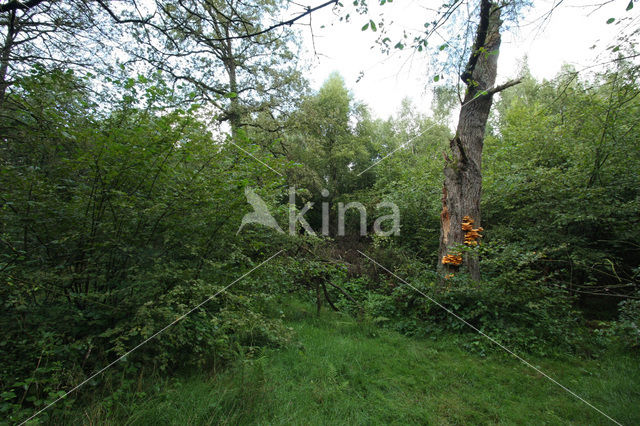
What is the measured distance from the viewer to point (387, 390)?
9.45ft

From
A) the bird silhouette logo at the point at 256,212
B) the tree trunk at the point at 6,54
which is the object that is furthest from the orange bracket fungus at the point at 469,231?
the tree trunk at the point at 6,54

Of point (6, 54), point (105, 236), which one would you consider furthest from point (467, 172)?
point (6, 54)

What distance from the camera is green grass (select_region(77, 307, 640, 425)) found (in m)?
2.13

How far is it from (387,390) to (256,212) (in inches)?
93.9

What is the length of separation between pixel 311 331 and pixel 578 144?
713 centimetres

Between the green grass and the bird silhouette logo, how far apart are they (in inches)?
58.3

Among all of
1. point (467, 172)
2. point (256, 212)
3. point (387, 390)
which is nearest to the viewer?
point (387, 390)

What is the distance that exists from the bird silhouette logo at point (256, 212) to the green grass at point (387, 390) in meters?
1.48

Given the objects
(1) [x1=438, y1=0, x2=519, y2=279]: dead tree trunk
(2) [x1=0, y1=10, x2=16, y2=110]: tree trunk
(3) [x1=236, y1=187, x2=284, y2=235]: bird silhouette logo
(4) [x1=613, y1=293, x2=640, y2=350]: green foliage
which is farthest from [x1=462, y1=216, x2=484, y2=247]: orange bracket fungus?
(2) [x1=0, y1=10, x2=16, y2=110]: tree trunk

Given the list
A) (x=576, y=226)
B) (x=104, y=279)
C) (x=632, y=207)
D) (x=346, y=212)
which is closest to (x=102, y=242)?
(x=104, y=279)

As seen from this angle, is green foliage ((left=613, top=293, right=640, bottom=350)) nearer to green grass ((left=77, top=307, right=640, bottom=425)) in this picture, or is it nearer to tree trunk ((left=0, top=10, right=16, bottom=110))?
green grass ((left=77, top=307, right=640, bottom=425))

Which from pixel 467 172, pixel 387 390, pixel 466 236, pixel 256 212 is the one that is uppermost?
pixel 467 172

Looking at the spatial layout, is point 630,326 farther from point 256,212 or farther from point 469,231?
point 256,212

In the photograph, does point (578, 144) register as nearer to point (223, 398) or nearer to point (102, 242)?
point (223, 398)
